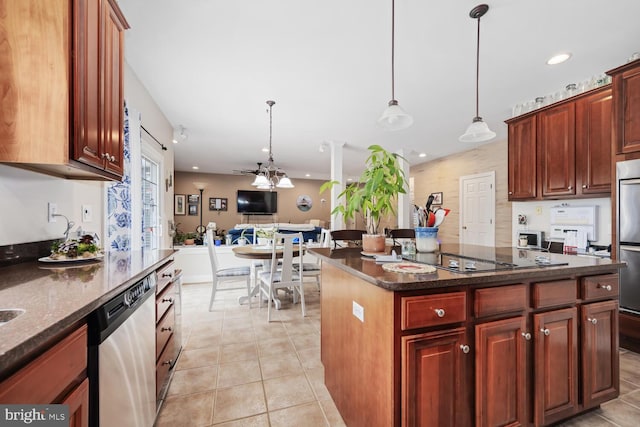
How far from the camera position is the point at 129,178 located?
7.97 ft

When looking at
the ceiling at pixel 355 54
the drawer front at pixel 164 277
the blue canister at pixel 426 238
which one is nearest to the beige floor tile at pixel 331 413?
the blue canister at pixel 426 238

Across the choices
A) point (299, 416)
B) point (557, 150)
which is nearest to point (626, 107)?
point (557, 150)

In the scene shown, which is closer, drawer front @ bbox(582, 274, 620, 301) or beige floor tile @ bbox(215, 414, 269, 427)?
drawer front @ bbox(582, 274, 620, 301)

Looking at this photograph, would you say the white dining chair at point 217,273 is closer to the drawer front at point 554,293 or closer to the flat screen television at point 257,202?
the drawer front at point 554,293

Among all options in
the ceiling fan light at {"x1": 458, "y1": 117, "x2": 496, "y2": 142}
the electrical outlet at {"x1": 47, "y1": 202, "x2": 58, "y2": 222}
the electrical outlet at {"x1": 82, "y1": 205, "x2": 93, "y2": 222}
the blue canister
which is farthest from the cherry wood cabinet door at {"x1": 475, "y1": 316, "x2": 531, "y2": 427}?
the electrical outlet at {"x1": 82, "y1": 205, "x2": 93, "y2": 222}

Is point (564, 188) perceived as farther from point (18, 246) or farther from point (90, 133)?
point (18, 246)

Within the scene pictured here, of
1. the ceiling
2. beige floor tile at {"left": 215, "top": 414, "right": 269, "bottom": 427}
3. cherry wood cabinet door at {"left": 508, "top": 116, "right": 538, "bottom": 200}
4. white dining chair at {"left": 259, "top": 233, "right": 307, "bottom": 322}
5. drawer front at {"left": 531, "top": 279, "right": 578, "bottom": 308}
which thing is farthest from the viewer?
cherry wood cabinet door at {"left": 508, "top": 116, "right": 538, "bottom": 200}

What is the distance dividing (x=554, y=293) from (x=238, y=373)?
2086mm

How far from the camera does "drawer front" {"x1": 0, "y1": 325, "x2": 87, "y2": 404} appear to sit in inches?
21.6

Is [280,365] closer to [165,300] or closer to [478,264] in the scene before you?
[165,300]

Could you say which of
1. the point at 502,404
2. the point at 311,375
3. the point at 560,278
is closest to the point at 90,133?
the point at 311,375

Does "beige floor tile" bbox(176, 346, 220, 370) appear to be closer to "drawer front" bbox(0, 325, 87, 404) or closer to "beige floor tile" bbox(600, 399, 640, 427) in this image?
"drawer front" bbox(0, 325, 87, 404)

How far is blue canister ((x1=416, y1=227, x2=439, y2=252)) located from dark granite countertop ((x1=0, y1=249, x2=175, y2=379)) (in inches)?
62.6

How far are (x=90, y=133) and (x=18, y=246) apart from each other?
69 cm
